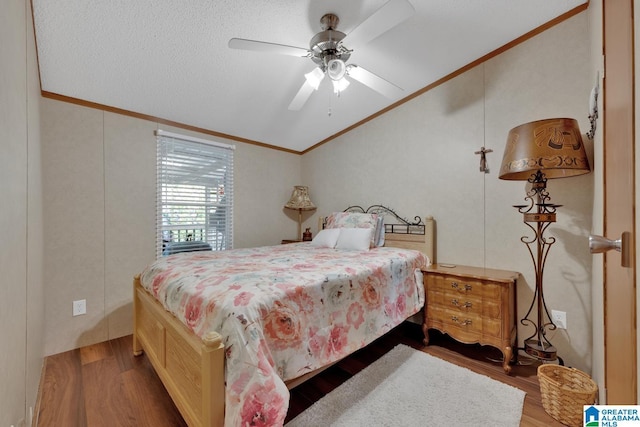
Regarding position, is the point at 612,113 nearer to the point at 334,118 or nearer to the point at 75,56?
the point at 334,118

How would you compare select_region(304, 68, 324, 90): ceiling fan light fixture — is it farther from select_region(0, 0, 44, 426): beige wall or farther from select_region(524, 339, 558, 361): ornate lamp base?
Answer: select_region(524, 339, 558, 361): ornate lamp base

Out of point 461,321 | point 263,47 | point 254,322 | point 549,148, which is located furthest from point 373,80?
A: point 461,321

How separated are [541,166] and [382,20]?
4.58 feet

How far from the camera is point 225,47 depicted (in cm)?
216

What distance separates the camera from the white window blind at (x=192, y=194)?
3.03m

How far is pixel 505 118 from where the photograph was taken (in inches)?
97.0

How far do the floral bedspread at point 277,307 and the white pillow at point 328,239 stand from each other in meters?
0.60

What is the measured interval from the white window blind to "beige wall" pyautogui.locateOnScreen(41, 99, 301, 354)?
0.36 ft

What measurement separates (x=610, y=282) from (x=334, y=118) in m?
3.02

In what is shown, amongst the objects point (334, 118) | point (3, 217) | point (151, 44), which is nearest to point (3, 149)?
point (3, 217)

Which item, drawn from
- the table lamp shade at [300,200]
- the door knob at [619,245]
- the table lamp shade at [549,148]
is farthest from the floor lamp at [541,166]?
the table lamp shade at [300,200]

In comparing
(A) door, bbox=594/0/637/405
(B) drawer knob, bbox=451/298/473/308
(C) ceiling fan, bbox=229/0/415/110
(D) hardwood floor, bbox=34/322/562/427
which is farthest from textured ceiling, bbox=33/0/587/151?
(D) hardwood floor, bbox=34/322/562/427

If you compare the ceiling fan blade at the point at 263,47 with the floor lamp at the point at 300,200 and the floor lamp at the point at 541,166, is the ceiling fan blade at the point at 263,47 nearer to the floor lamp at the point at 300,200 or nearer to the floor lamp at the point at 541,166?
the floor lamp at the point at 541,166

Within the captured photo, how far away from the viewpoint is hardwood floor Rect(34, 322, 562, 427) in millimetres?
1604
